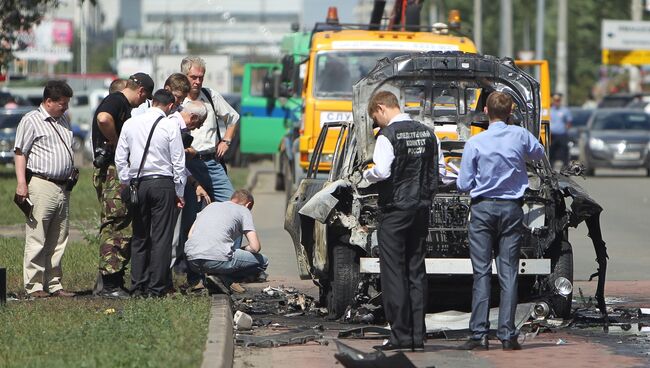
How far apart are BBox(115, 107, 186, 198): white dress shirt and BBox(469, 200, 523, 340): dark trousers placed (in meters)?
2.95

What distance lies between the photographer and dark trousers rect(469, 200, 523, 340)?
9.66 meters

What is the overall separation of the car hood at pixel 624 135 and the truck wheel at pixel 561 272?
22.9m

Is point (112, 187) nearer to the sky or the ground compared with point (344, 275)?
nearer to the sky

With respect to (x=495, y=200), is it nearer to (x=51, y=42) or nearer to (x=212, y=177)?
(x=212, y=177)

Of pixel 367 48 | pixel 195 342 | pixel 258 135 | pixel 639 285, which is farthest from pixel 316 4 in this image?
pixel 195 342

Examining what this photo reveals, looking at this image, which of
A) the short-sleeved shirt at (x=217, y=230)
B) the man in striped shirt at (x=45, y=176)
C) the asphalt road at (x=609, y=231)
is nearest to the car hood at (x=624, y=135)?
the asphalt road at (x=609, y=231)

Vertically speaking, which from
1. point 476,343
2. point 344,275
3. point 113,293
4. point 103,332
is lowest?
point 113,293

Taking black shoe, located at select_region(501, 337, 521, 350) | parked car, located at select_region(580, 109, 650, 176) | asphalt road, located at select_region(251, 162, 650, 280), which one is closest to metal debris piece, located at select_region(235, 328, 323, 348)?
black shoe, located at select_region(501, 337, 521, 350)

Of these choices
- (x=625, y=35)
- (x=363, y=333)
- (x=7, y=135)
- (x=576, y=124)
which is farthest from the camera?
(x=625, y=35)

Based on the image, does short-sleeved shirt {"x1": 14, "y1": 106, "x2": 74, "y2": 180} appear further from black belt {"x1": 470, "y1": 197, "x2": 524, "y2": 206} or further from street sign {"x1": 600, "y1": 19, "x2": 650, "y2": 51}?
street sign {"x1": 600, "y1": 19, "x2": 650, "y2": 51}

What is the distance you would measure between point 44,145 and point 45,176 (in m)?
0.25

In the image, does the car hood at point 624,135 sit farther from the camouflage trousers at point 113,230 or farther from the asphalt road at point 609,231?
the camouflage trousers at point 113,230

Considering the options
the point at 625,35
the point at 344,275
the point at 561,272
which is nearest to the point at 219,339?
the point at 344,275

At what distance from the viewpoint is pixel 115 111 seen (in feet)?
40.0
